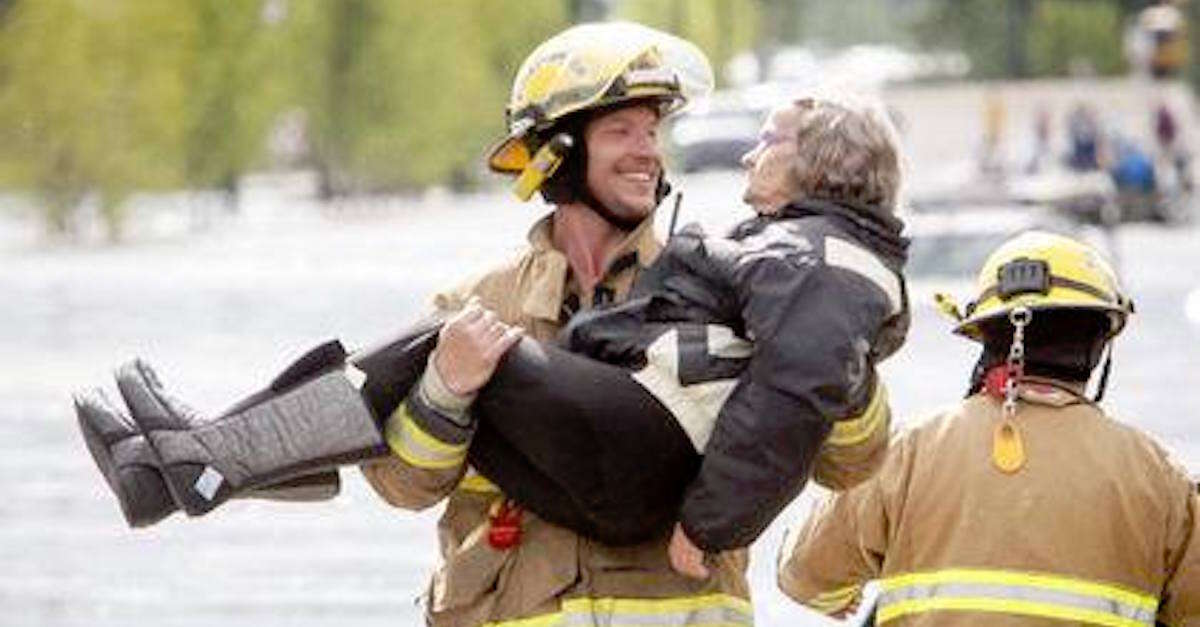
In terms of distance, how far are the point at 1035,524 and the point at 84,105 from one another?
4280 centimetres

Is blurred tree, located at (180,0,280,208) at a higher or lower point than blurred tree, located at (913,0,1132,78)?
higher

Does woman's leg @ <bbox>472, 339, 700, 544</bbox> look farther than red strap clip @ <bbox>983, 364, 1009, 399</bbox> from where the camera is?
No

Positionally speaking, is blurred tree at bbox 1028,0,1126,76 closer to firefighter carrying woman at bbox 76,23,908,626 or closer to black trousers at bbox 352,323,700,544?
firefighter carrying woman at bbox 76,23,908,626

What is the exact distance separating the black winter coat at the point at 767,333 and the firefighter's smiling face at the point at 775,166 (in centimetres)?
10

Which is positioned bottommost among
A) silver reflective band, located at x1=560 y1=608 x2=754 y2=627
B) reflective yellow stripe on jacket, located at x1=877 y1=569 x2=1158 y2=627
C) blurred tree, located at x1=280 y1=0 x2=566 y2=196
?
blurred tree, located at x1=280 y1=0 x2=566 y2=196

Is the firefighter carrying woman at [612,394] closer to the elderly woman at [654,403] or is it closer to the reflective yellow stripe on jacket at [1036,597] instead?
the elderly woman at [654,403]

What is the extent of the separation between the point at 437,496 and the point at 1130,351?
64.3 ft

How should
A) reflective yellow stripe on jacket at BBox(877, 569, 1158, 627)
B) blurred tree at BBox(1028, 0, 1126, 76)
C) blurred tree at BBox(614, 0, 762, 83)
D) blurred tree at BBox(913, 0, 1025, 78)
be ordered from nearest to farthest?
reflective yellow stripe on jacket at BBox(877, 569, 1158, 627) → blurred tree at BBox(614, 0, 762, 83) → blurred tree at BBox(1028, 0, 1126, 76) → blurred tree at BBox(913, 0, 1025, 78)

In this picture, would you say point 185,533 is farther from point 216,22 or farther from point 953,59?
point 953,59

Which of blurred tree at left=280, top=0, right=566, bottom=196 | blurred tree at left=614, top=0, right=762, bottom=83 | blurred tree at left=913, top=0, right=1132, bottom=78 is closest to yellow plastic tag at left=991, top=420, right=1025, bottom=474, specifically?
blurred tree at left=280, top=0, right=566, bottom=196

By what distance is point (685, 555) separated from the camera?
4801mm

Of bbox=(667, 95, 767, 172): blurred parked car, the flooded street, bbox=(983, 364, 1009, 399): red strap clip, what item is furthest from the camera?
bbox=(667, 95, 767, 172): blurred parked car

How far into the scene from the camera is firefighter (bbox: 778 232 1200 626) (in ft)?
17.0

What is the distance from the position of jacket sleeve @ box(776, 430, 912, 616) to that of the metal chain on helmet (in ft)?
0.54
